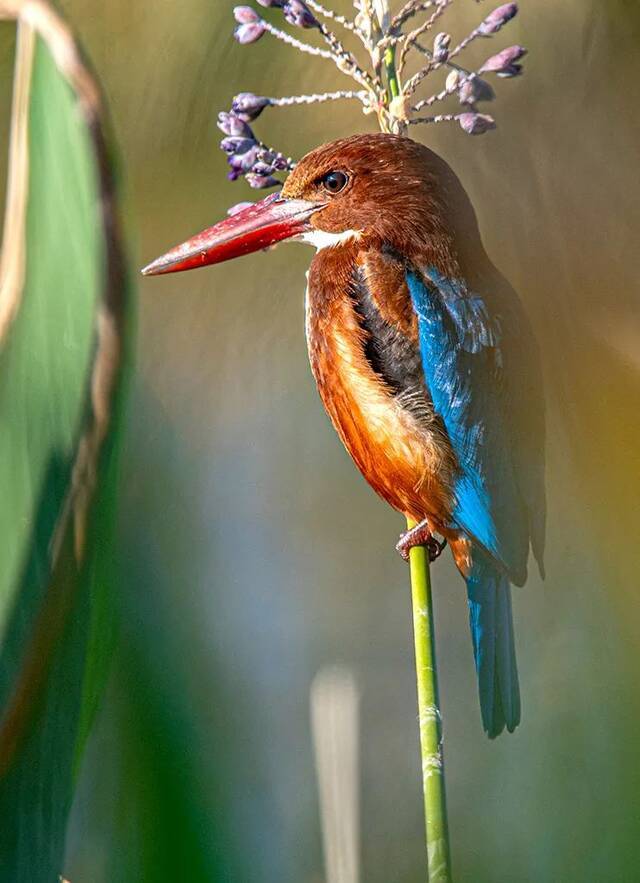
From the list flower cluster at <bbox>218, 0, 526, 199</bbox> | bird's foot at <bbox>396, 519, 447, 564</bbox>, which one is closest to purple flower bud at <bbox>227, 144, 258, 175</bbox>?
flower cluster at <bbox>218, 0, 526, 199</bbox>

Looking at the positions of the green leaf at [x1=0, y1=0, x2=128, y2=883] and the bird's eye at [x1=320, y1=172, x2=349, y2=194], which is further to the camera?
the bird's eye at [x1=320, y1=172, x2=349, y2=194]

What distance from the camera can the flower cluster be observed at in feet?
2.24

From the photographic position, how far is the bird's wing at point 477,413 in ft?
2.46

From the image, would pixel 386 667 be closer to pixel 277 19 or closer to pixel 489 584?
pixel 489 584

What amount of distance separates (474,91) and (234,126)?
18cm

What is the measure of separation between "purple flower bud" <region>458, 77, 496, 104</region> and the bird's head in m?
0.06

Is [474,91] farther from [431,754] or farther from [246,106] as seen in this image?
[431,754]

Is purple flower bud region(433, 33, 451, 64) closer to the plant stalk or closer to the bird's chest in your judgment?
the bird's chest

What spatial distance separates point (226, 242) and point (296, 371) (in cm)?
15

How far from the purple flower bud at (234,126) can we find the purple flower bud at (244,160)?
0.01m

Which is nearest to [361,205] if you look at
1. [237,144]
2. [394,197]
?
[394,197]

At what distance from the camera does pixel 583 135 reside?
33.2 inches

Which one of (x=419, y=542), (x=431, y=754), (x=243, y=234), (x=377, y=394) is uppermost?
(x=243, y=234)

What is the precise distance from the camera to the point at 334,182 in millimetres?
802
